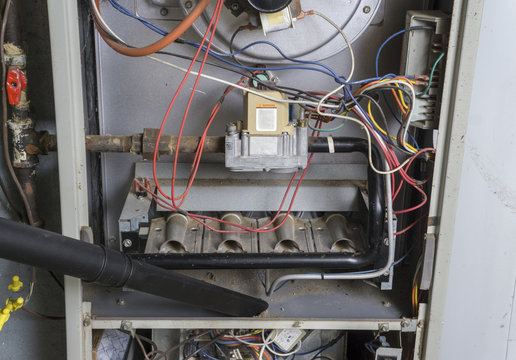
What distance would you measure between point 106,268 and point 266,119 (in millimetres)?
470

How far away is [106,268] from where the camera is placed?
1037 millimetres

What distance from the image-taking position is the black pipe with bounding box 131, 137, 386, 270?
1.15m

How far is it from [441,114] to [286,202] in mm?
485

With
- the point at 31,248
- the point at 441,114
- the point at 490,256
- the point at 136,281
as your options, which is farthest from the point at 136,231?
the point at 490,256

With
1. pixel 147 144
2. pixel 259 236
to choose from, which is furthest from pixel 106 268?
pixel 259 236

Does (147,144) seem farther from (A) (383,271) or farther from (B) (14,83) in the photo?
(A) (383,271)

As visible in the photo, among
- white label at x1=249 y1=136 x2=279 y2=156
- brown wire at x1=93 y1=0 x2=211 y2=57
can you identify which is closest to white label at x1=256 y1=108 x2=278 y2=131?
white label at x1=249 y1=136 x2=279 y2=156

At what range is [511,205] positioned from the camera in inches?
55.2

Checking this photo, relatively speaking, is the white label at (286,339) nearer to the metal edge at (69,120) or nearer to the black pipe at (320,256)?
the black pipe at (320,256)

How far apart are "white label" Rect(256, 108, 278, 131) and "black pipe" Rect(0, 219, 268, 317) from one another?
0.39 metres

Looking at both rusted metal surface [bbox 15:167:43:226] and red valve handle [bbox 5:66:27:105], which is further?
rusted metal surface [bbox 15:167:43:226]

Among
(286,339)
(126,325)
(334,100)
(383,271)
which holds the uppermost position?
(334,100)

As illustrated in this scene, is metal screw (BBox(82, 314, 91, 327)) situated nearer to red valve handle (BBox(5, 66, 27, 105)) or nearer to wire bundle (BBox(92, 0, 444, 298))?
wire bundle (BBox(92, 0, 444, 298))

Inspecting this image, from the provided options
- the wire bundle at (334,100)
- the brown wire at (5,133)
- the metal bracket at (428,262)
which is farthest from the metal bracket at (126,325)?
the metal bracket at (428,262)
